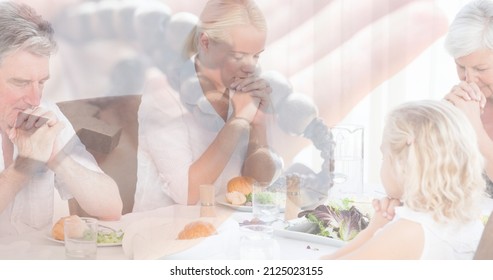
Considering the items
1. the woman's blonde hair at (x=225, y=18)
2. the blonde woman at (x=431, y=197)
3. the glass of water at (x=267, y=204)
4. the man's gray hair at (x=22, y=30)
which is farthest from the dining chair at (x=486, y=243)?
the man's gray hair at (x=22, y=30)

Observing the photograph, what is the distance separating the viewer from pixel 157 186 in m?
3.16

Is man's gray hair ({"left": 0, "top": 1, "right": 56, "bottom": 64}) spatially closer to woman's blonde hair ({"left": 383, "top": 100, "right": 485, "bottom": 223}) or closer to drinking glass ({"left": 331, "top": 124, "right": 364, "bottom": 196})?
drinking glass ({"left": 331, "top": 124, "right": 364, "bottom": 196})

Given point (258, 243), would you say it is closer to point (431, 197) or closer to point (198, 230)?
point (198, 230)

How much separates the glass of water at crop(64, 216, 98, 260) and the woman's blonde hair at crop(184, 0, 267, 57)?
0.84m

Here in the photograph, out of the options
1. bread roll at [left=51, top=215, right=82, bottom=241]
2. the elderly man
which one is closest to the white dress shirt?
the elderly man

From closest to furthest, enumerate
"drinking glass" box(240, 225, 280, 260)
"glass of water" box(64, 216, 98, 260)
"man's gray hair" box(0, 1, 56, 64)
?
"glass of water" box(64, 216, 98, 260)
"drinking glass" box(240, 225, 280, 260)
"man's gray hair" box(0, 1, 56, 64)

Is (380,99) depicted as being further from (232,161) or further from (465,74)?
(232,161)

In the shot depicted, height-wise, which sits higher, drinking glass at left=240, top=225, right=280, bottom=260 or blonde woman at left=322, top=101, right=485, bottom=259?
blonde woman at left=322, top=101, right=485, bottom=259

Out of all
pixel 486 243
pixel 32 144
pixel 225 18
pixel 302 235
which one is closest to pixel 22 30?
pixel 32 144

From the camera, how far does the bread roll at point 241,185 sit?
3.07 meters

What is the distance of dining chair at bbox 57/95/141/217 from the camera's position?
3.08 m

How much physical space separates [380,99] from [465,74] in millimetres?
347

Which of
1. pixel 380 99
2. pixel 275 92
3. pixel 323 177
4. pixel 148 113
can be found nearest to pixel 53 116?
pixel 148 113

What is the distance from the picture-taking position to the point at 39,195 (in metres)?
3.07
